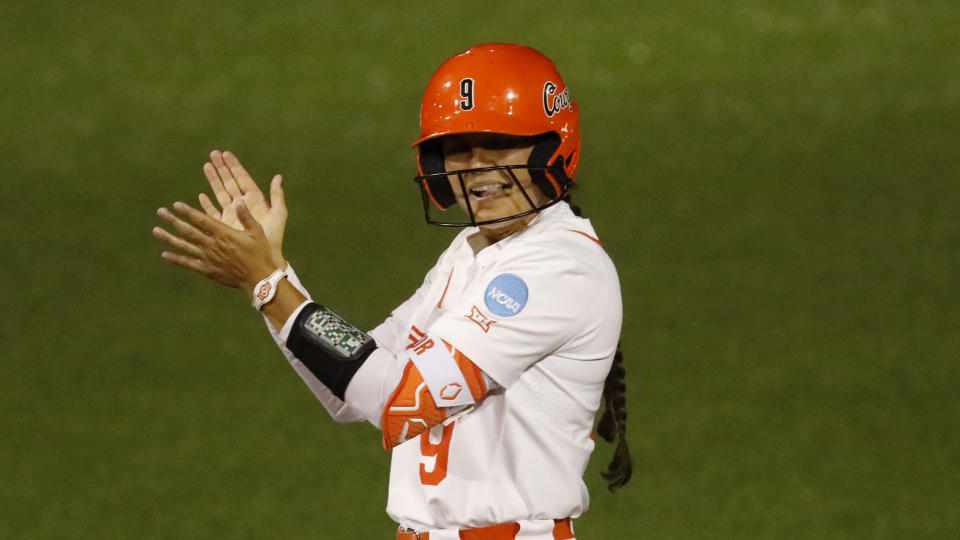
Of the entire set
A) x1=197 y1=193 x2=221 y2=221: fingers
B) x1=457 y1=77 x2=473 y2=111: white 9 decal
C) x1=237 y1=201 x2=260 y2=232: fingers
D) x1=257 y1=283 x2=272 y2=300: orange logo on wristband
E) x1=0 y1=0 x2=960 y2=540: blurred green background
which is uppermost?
x1=457 y1=77 x2=473 y2=111: white 9 decal

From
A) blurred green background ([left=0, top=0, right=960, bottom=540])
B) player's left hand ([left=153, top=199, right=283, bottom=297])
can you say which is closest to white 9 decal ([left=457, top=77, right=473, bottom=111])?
player's left hand ([left=153, top=199, right=283, bottom=297])

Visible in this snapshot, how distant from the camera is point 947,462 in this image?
4.53m

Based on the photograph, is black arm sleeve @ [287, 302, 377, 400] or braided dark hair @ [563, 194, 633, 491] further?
braided dark hair @ [563, 194, 633, 491]

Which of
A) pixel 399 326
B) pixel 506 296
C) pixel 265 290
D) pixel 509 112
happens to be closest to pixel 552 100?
pixel 509 112

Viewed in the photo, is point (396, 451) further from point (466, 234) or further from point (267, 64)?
point (267, 64)

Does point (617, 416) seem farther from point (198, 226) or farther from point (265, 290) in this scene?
point (198, 226)

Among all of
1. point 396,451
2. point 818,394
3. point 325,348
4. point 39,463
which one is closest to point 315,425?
point 39,463

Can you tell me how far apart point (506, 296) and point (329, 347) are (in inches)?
13.6

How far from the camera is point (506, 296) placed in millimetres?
2182

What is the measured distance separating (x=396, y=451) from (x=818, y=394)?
278 centimetres

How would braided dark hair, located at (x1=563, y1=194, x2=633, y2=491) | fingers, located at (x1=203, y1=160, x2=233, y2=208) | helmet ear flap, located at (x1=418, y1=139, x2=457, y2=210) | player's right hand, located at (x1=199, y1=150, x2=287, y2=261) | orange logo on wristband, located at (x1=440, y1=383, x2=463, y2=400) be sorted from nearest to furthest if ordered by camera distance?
1. orange logo on wristband, located at (x1=440, y1=383, x2=463, y2=400)
2. player's right hand, located at (x1=199, y1=150, x2=287, y2=261)
3. fingers, located at (x1=203, y1=160, x2=233, y2=208)
4. helmet ear flap, located at (x1=418, y1=139, x2=457, y2=210)
5. braided dark hair, located at (x1=563, y1=194, x2=633, y2=491)

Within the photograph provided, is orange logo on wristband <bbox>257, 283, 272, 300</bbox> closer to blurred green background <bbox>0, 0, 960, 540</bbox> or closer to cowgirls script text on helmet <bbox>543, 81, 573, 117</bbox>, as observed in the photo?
cowgirls script text on helmet <bbox>543, 81, 573, 117</bbox>

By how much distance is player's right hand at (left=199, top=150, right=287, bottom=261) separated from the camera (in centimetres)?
232

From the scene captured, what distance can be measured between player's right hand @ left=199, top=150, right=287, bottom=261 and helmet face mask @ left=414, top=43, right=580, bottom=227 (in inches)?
12.3
